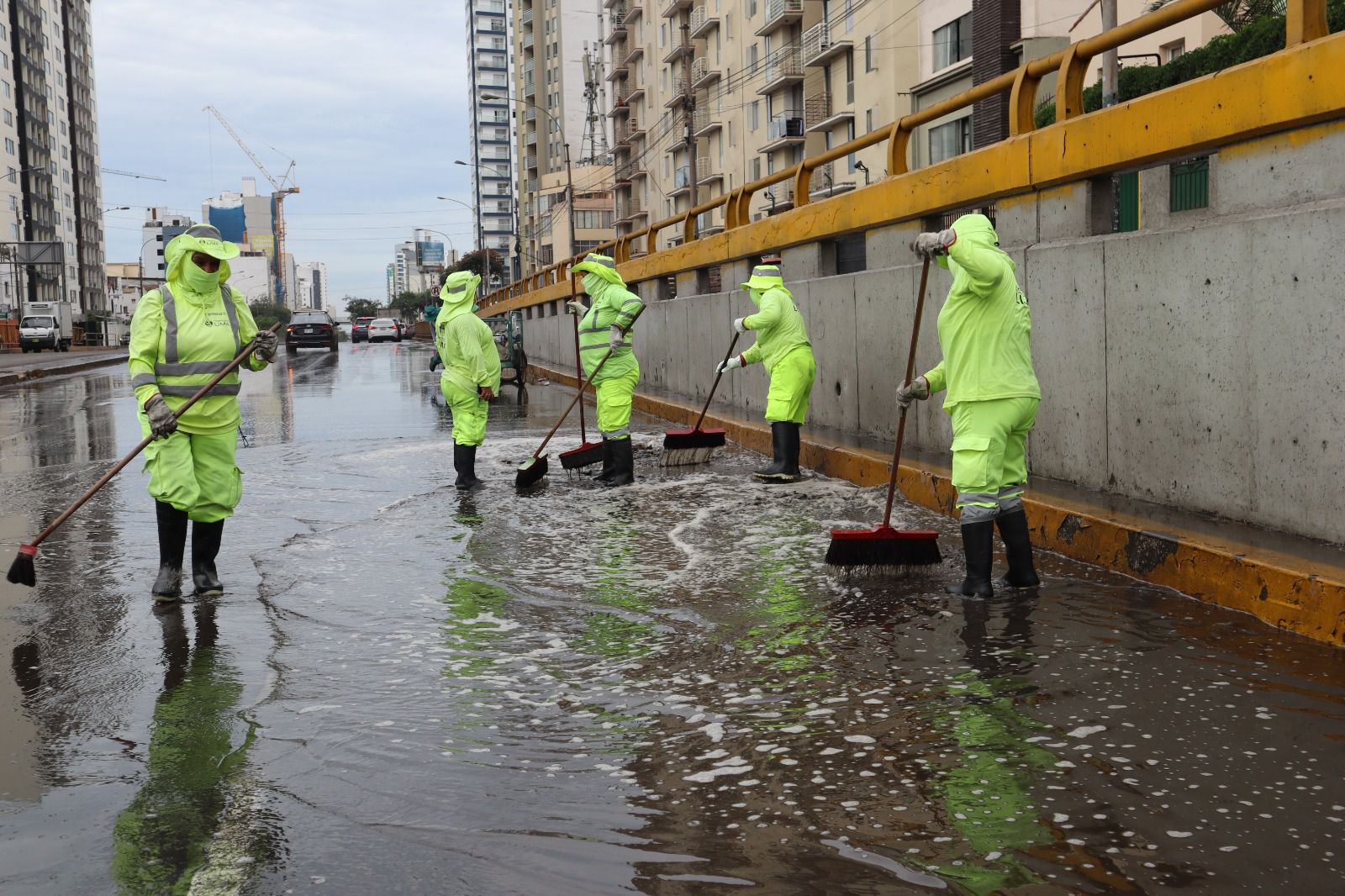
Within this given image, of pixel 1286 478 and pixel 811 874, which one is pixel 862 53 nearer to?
pixel 1286 478

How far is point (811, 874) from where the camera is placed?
9.96 ft

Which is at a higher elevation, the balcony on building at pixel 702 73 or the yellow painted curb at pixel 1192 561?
the balcony on building at pixel 702 73

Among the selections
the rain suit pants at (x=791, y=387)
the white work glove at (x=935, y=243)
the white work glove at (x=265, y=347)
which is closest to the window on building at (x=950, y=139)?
the rain suit pants at (x=791, y=387)

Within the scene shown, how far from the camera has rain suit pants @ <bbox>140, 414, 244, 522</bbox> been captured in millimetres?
6410

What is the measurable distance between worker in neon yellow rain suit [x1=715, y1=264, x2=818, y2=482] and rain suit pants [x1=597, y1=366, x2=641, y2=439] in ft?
3.50

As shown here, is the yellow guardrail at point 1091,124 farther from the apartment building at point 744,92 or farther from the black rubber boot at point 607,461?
the apartment building at point 744,92

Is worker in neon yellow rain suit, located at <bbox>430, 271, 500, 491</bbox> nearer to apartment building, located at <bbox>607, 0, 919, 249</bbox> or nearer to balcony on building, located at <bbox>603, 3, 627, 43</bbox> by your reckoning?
apartment building, located at <bbox>607, 0, 919, 249</bbox>

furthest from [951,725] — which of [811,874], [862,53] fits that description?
[862,53]

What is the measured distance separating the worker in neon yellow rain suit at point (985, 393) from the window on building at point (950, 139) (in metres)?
29.9

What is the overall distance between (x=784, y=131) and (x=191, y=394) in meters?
50.6

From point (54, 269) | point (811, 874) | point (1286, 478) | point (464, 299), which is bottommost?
point (811, 874)

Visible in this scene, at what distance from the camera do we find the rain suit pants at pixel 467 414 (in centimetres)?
1031

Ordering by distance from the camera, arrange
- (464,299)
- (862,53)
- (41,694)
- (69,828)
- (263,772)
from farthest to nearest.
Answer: (862,53) < (464,299) < (41,694) < (263,772) < (69,828)

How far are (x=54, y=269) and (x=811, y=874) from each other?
10983cm
